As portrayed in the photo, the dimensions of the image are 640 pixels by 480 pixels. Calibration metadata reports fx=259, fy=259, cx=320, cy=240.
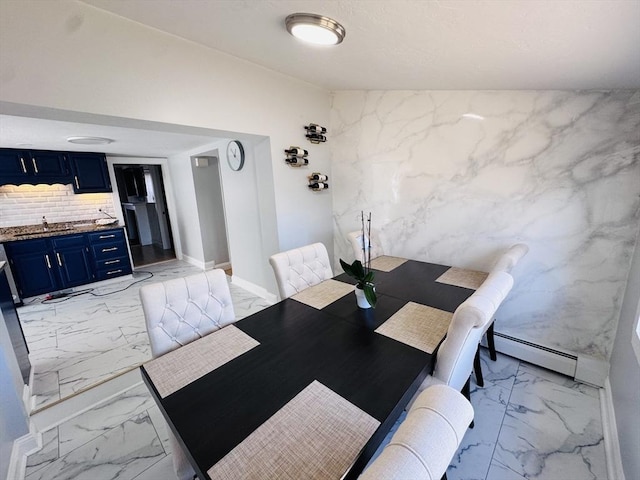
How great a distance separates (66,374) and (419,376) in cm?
283

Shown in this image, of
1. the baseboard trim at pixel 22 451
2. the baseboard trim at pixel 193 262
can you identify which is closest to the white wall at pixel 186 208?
the baseboard trim at pixel 193 262

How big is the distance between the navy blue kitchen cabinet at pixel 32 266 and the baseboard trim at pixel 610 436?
5973mm

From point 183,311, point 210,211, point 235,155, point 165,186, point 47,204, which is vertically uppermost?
point 235,155

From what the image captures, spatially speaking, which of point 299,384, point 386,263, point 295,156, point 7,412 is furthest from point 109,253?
point 299,384

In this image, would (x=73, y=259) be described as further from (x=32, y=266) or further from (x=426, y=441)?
(x=426, y=441)

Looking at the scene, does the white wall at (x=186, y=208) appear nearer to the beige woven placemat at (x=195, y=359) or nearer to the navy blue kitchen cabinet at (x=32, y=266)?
the navy blue kitchen cabinet at (x=32, y=266)

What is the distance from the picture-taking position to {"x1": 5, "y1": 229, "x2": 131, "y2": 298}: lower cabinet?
359 centimetres

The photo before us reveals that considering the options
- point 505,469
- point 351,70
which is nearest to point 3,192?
point 351,70

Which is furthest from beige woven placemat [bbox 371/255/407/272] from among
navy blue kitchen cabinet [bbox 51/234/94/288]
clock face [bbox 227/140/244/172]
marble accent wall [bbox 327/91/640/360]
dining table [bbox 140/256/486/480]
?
navy blue kitchen cabinet [bbox 51/234/94/288]

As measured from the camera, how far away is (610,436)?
1476 millimetres

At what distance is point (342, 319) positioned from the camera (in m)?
1.42

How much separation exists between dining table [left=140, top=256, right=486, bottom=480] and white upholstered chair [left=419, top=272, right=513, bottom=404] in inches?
2.7

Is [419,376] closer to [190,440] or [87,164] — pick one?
[190,440]

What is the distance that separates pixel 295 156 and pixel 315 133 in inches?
14.9
